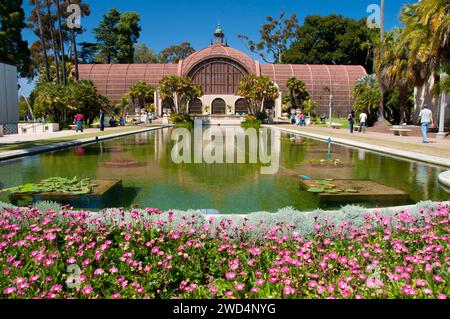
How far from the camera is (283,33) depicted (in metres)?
92.2

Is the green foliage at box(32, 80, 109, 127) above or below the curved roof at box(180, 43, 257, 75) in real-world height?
below

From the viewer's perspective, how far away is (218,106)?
241 ft

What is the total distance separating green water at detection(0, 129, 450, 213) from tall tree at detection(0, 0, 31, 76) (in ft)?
167

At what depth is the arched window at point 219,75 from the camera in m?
73.2

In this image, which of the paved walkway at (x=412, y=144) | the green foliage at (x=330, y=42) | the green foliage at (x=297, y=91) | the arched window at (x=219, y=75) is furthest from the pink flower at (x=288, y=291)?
the green foliage at (x=330, y=42)

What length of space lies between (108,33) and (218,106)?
110ft

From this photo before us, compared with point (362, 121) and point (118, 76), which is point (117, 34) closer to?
point (118, 76)

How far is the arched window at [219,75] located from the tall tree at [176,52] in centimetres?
3049

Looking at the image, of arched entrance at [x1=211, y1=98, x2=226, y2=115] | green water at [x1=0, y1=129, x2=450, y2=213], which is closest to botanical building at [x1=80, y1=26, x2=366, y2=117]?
arched entrance at [x1=211, y1=98, x2=226, y2=115]

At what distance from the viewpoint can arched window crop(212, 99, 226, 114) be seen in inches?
2874

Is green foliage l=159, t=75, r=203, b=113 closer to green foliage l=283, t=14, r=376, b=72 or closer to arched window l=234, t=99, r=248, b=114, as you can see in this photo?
arched window l=234, t=99, r=248, b=114

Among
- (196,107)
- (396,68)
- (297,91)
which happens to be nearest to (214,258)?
(396,68)
